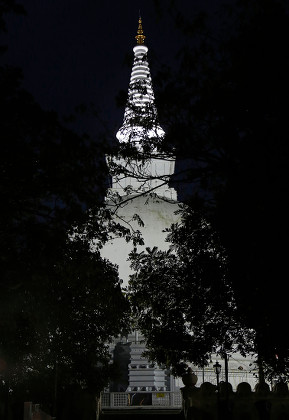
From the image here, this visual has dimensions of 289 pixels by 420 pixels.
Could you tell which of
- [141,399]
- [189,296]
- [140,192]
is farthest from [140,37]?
[189,296]

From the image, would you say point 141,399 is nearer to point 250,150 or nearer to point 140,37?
point 250,150

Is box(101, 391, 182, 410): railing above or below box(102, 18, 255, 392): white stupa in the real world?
below

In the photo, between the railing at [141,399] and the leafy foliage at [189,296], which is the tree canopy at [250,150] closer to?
the leafy foliage at [189,296]

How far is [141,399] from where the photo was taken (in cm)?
2688

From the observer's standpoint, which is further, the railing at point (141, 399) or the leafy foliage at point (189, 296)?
the railing at point (141, 399)

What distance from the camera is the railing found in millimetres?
25672

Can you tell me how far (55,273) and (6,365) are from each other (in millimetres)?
3916

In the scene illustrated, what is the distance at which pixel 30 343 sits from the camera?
51.0ft

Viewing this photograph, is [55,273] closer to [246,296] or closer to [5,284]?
[5,284]

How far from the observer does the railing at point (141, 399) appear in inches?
1011

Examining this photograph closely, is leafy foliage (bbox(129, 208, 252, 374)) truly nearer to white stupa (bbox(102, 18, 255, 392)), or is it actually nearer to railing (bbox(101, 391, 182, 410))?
white stupa (bbox(102, 18, 255, 392))

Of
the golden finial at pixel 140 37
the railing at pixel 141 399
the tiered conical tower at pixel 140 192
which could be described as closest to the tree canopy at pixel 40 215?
the tiered conical tower at pixel 140 192

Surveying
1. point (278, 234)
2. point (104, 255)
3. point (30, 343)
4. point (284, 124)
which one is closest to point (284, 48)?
point (284, 124)

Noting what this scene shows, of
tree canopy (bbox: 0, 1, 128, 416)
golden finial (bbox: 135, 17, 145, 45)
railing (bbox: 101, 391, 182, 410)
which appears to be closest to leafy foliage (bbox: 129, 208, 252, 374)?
tree canopy (bbox: 0, 1, 128, 416)
